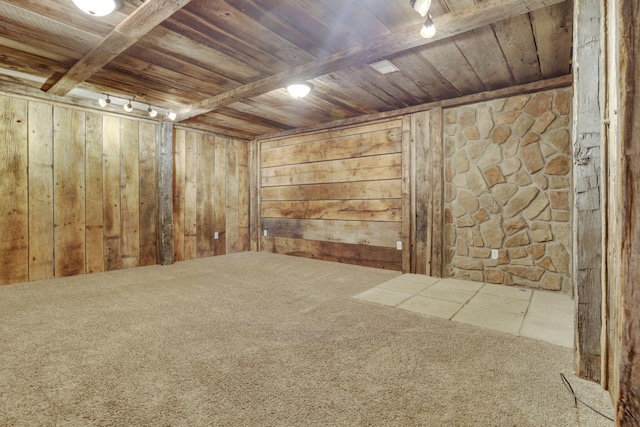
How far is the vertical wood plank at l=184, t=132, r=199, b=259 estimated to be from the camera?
450cm

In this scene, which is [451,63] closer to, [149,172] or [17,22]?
[17,22]

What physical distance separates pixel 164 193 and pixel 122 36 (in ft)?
7.99

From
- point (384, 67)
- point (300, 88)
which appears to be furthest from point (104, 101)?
point (384, 67)

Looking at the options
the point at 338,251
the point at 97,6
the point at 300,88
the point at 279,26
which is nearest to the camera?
the point at 97,6

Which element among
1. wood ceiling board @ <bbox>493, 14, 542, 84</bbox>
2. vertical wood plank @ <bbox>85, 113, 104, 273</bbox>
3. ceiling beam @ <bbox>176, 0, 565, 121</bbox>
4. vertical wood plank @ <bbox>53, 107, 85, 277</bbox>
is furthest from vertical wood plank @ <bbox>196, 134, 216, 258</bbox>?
wood ceiling board @ <bbox>493, 14, 542, 84</bbox>

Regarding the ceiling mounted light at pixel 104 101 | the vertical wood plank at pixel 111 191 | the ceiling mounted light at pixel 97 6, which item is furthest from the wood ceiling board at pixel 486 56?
the vertical wood plank at pixel 111 191

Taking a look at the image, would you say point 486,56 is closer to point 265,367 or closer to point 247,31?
point 247,31

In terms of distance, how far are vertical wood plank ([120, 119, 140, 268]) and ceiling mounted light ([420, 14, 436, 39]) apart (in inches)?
146

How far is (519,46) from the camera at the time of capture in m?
2.23

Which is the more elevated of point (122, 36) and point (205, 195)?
point (122, 36)

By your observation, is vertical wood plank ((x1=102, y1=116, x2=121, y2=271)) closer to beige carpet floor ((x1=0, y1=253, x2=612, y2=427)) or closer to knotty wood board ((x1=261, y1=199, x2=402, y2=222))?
beige carpet floor ((x1=0, y1=253, x2=612, y2=427))

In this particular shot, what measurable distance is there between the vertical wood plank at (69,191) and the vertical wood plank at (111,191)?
0.72 ft

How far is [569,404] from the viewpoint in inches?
49.4

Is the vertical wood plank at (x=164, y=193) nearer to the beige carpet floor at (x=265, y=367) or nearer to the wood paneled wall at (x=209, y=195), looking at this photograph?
the wood paneled wall at (x=209, y=195)
